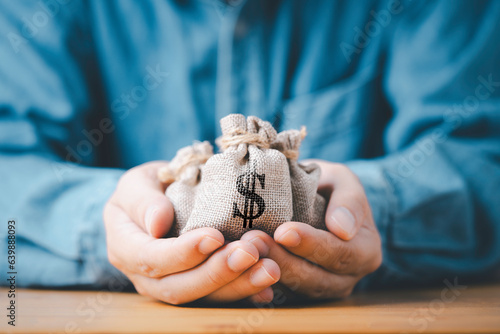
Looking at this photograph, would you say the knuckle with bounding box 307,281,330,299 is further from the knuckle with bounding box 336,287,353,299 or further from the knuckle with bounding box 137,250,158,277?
the knuckle with bounding box 137,250,158,277

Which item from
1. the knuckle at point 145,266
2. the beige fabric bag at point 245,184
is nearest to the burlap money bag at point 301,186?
the beige fabric bag at point 245,184

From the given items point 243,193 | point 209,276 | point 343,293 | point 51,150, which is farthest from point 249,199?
point 51,150

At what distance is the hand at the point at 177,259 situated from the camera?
A: 493 mm

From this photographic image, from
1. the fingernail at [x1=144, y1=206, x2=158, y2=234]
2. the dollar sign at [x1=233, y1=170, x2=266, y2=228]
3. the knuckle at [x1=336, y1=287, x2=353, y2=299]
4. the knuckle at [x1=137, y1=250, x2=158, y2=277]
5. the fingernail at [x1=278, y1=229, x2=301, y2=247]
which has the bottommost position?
the knuckle at [x1=336, y1=287, x2=353, y2=299]

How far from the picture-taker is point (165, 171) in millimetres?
689

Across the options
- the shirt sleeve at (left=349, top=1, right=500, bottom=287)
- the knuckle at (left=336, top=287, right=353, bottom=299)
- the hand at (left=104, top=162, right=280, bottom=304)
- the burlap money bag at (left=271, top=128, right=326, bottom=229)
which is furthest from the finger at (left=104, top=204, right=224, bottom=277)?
the shirt sleeve at (left=349, top=1, right=500, bottom=287)

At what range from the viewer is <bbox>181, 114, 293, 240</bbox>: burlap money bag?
0.53 meters

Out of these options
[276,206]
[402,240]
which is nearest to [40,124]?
[276,206]

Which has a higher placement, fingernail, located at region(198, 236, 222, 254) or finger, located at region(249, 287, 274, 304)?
fingernail, located at region(198, 236, 222, 254)

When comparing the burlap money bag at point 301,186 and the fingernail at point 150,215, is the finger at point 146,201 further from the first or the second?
the burlap money bag at point 301,186

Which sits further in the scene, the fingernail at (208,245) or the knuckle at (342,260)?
the knuckle at (342,260)

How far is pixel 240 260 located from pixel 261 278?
0.04 metres

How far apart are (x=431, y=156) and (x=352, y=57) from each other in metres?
0.41

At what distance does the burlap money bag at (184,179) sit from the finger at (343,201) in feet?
0.70
